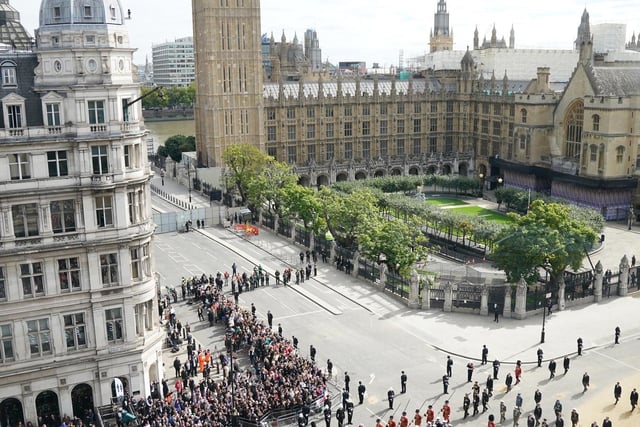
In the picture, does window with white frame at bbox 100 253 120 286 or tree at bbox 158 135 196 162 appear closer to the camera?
window with white frame at bbox 100 253 120 286

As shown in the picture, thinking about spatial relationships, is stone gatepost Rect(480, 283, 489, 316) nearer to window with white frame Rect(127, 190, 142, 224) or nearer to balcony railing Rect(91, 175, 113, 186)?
window with white frame Rect(127, 190, 142, 224)

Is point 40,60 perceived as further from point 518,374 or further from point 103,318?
point 518,374

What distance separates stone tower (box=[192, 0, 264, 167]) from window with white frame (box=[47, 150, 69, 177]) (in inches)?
2498

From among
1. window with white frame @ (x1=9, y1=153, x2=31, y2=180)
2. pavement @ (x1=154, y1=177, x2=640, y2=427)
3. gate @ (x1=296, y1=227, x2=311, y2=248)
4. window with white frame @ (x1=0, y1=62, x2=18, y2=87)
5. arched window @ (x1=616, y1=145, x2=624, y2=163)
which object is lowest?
pavement @ (x1=154, y1=177, x2=640, y2=427)

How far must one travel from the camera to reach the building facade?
34062mm

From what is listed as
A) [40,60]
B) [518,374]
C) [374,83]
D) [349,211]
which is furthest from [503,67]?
[40,60]

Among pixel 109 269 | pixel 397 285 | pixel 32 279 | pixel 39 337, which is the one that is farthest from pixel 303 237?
pixel 32 279

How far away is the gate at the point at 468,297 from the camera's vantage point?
5027cm

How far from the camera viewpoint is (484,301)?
49.5 m

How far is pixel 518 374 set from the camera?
3856cm

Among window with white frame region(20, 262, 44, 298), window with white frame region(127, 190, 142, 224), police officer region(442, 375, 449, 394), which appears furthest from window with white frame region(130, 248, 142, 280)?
police officer region(442, 375, 449, 394)

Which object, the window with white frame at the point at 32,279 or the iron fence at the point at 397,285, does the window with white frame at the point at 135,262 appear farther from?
the iron fence at the point at 397,285

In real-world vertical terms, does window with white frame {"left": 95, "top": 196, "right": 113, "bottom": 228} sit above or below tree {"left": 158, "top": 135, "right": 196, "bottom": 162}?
above

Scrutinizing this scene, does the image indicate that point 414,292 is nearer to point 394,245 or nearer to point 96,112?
point 394,245
